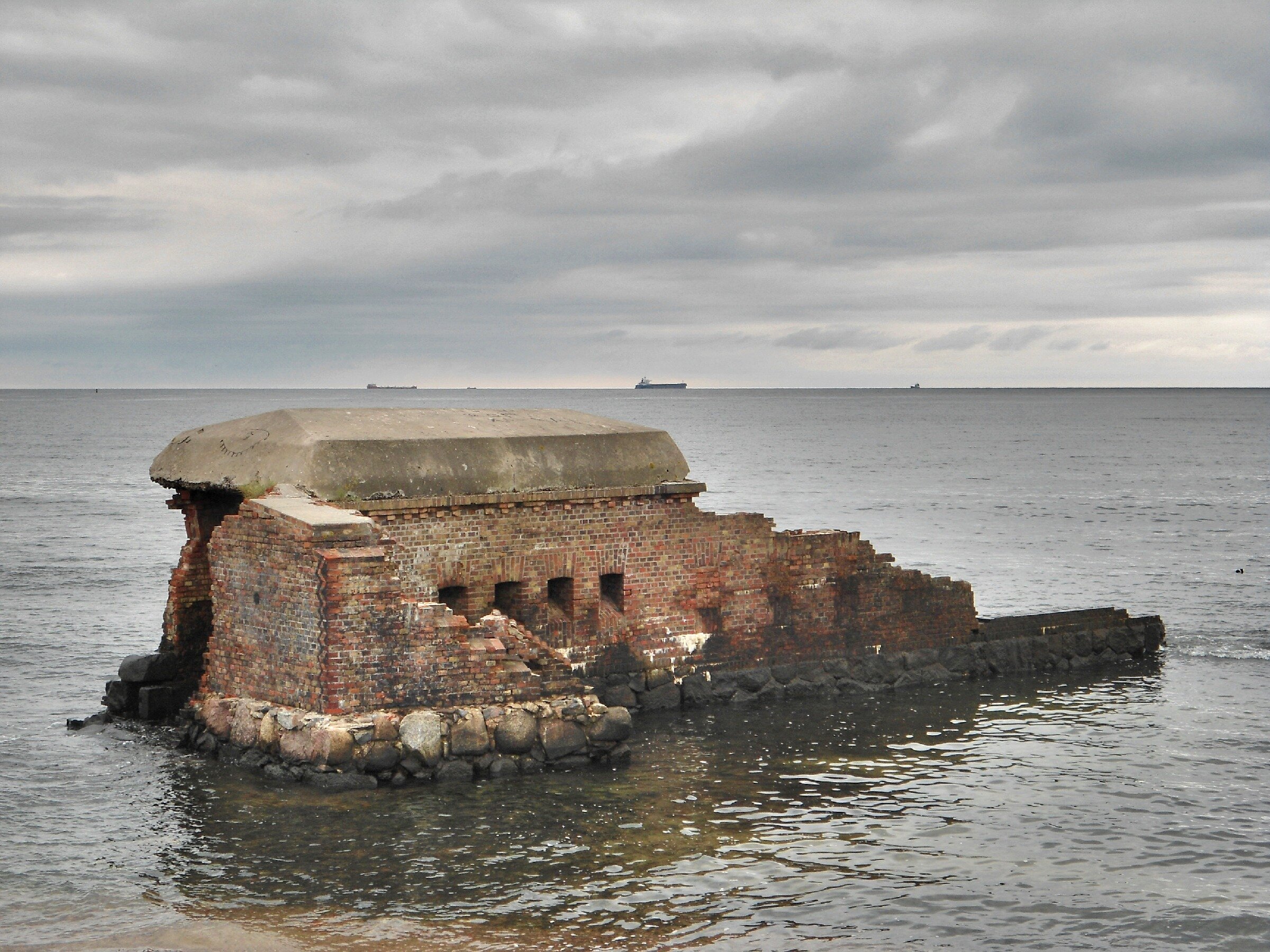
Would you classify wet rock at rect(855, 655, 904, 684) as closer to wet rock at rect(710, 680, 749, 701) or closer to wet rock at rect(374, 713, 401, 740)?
wet rock at rect(710, 680, 749, 701)

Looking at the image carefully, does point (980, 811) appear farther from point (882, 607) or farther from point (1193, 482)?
point (1193, 482)

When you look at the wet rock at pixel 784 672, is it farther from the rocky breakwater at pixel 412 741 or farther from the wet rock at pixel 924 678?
the rocky breakwater at pixel 412 741

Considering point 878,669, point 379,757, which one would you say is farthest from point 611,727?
point 878,669

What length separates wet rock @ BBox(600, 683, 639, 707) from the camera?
1750cm

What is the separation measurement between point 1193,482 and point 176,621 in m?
60.4

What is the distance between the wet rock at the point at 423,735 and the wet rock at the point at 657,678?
4.13 meters

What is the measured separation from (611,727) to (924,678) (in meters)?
6.34

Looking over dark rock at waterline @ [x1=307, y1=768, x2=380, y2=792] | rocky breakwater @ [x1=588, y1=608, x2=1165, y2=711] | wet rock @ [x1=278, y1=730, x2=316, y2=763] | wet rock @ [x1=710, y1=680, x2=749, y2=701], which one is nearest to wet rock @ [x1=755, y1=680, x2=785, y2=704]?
rocky breakwater @ [x1=588, y1=608, x2=1165, y2=711]

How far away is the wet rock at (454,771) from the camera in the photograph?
14.3 m

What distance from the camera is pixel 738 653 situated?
18688 mm

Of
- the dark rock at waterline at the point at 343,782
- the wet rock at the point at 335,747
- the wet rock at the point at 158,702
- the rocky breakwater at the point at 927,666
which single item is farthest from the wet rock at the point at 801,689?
the wet rock at the point at 158,702

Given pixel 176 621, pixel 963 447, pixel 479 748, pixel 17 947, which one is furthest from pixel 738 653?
pixel 963 447

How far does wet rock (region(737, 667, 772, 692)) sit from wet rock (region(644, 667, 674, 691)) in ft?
3.31

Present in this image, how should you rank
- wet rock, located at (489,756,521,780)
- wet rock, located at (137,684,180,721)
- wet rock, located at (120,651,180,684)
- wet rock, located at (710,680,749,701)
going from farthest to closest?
1. wet rock, located at (710,680,749,701)
2. wet rock, located at (120,651,180,684)
3. wet rock, located at (137,684,180,721)
4. wet rock, located at (489,756,521,780)
